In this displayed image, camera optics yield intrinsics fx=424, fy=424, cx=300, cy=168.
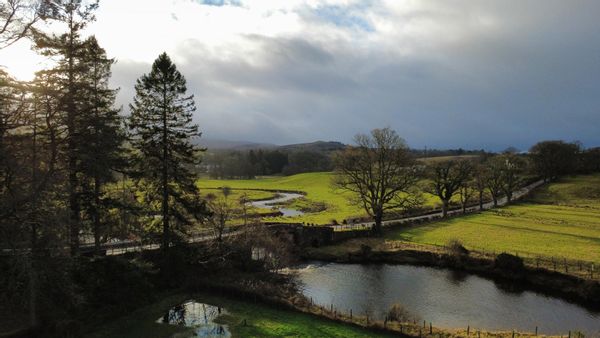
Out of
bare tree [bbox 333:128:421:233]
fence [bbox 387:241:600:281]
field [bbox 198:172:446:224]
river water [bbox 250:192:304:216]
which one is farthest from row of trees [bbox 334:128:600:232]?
river water [bbox 250:192:304:216]

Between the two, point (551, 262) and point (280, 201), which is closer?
point (551, 262)

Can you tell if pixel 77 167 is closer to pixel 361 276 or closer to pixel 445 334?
pixel 445 334

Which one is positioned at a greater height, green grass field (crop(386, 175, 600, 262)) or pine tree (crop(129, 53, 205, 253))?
pine tree (crop(129, 53, 205, 253))

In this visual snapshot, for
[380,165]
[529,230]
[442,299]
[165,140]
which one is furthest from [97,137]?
[529,230]

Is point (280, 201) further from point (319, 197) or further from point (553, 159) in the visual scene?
point (553, 159)

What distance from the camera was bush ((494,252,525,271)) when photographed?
43.1 meters

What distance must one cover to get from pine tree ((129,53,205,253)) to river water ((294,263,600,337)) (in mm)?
14523

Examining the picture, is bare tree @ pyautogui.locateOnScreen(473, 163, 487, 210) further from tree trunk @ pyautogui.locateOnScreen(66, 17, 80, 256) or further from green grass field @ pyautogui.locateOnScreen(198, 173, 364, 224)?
tree trunk @ pyautogui.locateOnScreen(66, 17, 80, 256)

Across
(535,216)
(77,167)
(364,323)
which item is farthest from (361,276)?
(535,216)

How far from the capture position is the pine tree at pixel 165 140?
1409 inches

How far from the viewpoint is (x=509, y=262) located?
43.4m

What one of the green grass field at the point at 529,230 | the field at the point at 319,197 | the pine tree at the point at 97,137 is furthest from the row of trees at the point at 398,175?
the pine tree at the point at 97,137

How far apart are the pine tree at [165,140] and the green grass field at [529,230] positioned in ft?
108

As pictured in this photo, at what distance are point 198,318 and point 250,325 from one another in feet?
15.5
